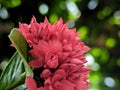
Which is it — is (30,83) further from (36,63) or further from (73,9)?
(73,9)

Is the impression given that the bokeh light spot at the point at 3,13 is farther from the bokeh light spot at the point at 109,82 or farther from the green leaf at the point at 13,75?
the green leaf at the point at 13,75

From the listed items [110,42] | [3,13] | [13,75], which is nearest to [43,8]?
[3,13]

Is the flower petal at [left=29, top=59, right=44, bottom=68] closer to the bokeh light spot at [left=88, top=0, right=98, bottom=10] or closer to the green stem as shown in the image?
the green stem

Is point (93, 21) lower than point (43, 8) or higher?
lower

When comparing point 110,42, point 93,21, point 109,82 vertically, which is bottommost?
point 109,82

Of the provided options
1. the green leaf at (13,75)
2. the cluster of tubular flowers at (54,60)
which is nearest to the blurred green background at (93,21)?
the green leaf at (13,75)

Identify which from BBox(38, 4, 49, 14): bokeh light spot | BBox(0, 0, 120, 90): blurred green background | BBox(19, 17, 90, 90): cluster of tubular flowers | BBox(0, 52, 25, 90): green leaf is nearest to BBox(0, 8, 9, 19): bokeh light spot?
BBox(0, 0, 120, 90): blurred green background
